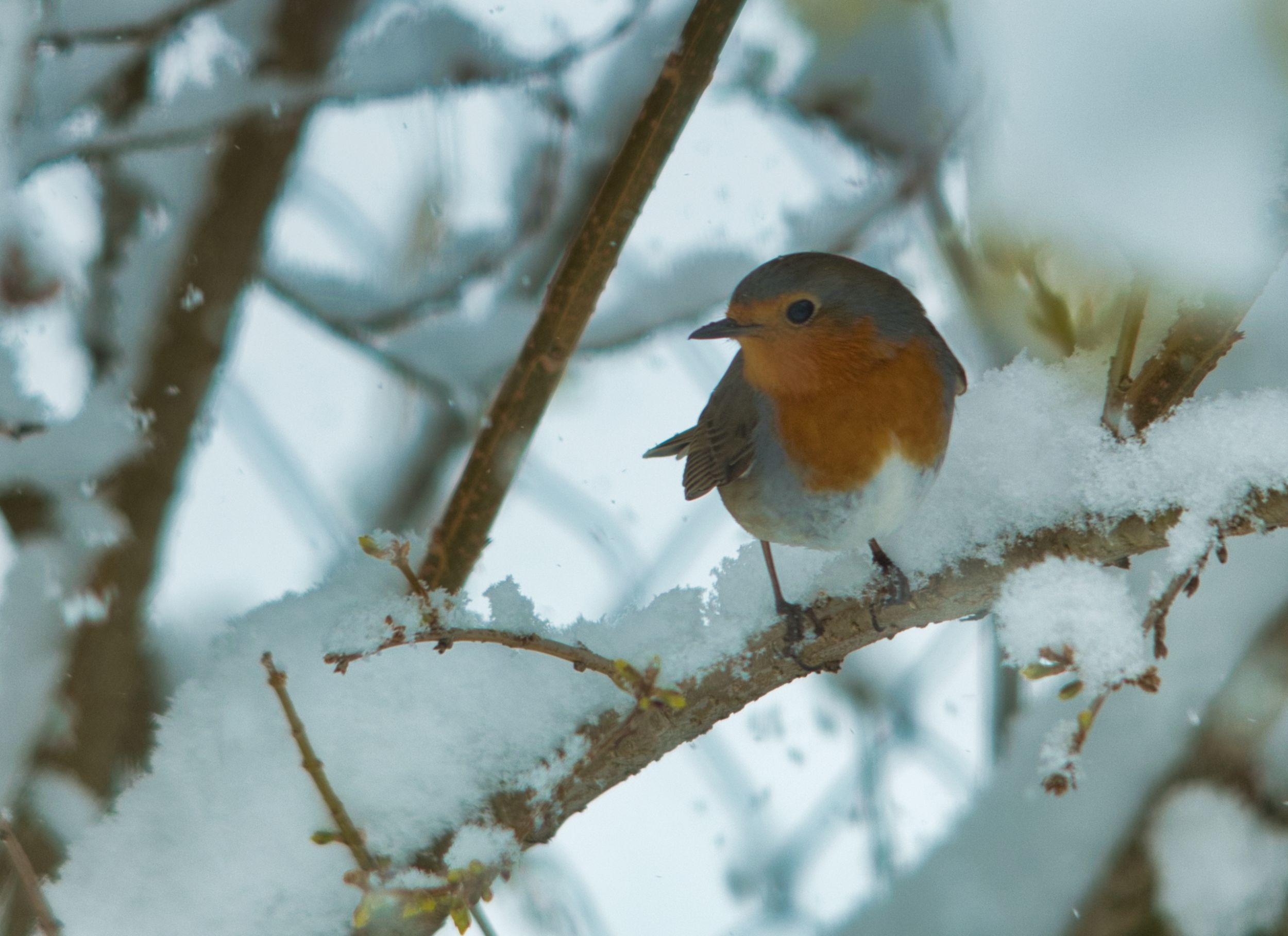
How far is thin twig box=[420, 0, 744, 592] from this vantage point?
1397 mm

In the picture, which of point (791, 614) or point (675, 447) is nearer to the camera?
point (791, 614)

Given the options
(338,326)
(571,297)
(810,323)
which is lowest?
(810,323)

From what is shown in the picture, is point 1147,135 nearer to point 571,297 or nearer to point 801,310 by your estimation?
point 801,310

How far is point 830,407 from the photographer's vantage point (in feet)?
4.79

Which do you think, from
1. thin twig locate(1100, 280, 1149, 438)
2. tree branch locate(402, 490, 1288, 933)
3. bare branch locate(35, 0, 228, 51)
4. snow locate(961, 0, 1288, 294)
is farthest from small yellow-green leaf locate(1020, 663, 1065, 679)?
bare branch locate(35, 0, 228, 51)

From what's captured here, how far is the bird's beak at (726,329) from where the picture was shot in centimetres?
150

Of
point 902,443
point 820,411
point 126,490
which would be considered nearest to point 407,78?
point 126,490

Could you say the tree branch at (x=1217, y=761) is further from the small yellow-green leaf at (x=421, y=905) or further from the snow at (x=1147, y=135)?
the small yellow-green leaf at (x=421, y=905)

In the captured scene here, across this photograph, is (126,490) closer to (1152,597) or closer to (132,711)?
(132,711)

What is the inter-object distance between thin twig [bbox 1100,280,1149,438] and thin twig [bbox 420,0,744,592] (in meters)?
0.63

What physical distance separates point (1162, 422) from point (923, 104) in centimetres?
123

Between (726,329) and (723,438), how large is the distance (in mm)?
186

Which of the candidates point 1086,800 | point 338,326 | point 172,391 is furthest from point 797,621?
point 172,391

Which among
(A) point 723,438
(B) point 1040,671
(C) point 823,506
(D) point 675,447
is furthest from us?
(D) point 675,447
